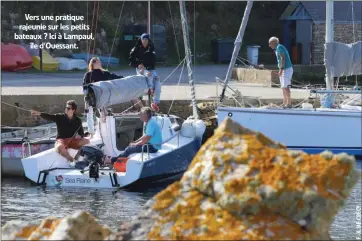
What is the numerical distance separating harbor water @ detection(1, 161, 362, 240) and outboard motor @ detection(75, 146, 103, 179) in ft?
1.10

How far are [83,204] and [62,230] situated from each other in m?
8.64

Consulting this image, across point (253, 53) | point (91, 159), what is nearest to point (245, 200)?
point (91, 159)

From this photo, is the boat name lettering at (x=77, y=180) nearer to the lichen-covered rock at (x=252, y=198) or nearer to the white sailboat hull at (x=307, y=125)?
the white sailboat hull at (x=307, y=125)

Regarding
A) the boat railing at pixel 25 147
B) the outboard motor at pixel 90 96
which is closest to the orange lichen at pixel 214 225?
the outboard motor at pixel 90 96

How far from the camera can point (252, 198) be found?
545 cm

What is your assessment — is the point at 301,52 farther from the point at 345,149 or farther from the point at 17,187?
the point at 17,187

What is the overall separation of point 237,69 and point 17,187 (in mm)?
12693

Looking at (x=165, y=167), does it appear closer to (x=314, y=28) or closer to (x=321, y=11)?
(x=314, y=28)

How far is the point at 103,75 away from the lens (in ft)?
Answer: 56.0

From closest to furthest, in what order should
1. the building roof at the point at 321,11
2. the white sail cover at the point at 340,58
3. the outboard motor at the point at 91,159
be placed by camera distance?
the outboard motor at the point at 91,159 → the white sail cover at the point at 340,58 → the building roof at the point at 321,11

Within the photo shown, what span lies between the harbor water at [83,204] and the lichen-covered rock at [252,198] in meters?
5.47

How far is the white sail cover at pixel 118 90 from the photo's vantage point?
15.9m

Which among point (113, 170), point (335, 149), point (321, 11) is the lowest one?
point (113, 170)

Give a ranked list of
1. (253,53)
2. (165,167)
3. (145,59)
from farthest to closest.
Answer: (253,53)
(145,59)
(165,167)
